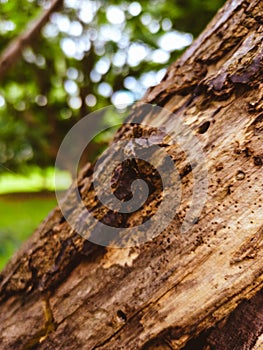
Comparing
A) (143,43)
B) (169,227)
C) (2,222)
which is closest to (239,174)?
(169,227)

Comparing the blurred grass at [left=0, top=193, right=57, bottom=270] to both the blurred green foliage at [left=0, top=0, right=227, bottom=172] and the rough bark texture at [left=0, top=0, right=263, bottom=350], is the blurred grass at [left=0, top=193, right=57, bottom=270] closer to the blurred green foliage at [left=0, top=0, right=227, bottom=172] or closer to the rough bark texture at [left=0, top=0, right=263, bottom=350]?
the blurred green foliage at [left=0, top=0, right=227, bottom=172]

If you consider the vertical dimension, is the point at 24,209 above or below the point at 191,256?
above

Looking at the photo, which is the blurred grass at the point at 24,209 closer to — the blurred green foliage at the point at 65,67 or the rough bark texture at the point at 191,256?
the blurred green foliage at the point at 65,67

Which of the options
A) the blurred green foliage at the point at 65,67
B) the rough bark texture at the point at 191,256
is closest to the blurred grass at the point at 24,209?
the blurred green foliage at the point at 65,67

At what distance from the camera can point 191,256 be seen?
171 cm

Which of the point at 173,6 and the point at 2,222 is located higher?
the point at 2,222

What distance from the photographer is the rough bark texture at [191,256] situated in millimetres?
1666

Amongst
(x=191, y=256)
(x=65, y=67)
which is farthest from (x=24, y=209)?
(x=191, y=256)

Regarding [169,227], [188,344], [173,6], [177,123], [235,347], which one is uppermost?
[173,6]

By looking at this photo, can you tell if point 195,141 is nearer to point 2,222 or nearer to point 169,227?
point 169,227

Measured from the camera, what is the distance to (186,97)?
200 cm

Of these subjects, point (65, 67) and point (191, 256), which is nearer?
point (191, 256)

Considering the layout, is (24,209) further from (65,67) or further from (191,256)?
(191,256)

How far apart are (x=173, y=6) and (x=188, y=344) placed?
3560 mm
